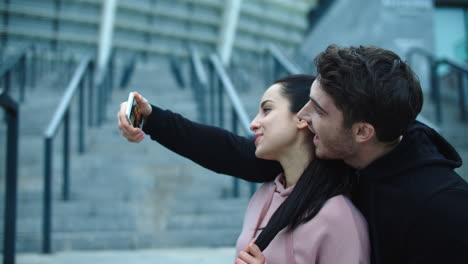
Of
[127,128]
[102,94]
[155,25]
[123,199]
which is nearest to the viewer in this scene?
[127,128]

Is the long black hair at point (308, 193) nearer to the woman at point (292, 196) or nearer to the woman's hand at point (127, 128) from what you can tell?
the woman at point (292, 196)

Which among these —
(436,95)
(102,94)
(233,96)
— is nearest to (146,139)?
(233,96)

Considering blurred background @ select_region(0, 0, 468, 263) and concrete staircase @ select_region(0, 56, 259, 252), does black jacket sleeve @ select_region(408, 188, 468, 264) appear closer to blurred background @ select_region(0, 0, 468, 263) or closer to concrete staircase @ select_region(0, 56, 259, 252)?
blurred background @ select_region(0, 0, 468, 263)

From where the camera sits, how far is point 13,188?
2.40 metres

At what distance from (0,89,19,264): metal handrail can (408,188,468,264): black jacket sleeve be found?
2.04 meters

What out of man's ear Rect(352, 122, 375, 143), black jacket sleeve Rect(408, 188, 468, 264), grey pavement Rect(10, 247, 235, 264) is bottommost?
grey pavement Rect(10, 247, 235, 264)

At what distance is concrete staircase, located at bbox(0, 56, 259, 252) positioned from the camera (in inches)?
115

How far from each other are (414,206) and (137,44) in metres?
14.7

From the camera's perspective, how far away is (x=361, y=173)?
116 cm

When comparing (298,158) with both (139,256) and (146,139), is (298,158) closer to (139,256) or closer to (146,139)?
(139,256)

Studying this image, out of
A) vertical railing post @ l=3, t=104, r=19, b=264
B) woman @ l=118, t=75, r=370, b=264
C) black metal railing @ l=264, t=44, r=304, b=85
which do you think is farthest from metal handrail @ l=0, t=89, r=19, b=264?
black metal railing @ l=264, t=44, r=304, b=85

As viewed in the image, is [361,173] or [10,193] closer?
[361,173]

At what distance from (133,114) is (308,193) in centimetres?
54

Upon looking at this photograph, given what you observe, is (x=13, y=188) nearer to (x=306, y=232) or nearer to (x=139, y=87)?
(x=306, y=232)
